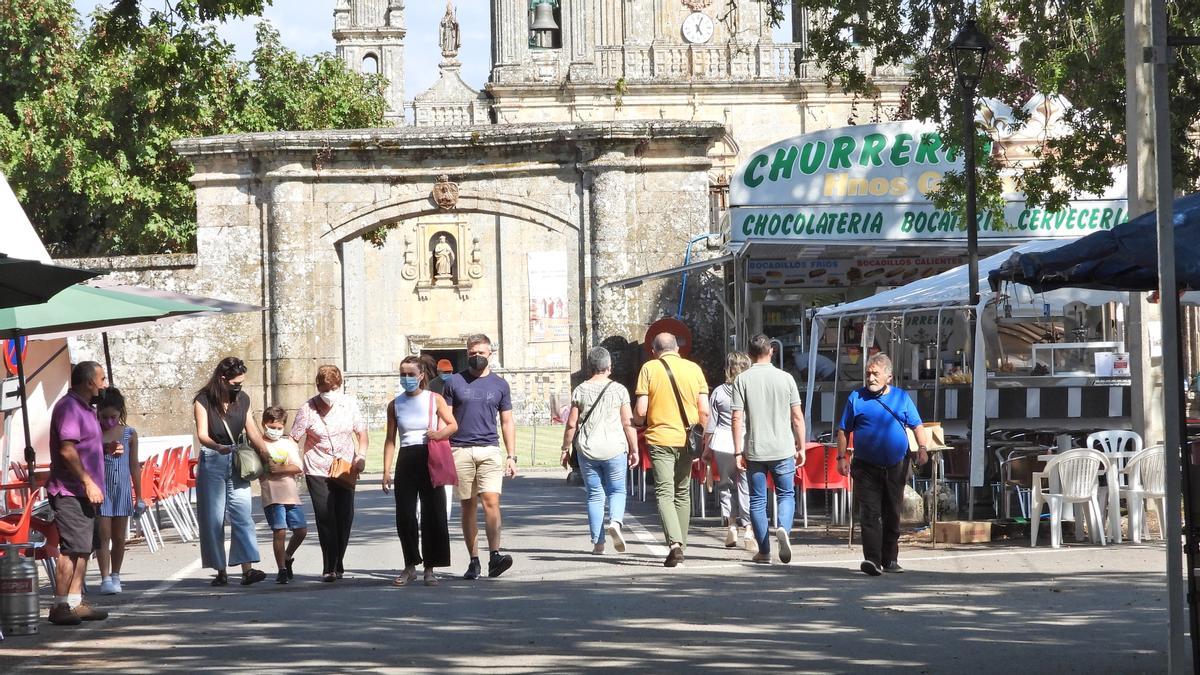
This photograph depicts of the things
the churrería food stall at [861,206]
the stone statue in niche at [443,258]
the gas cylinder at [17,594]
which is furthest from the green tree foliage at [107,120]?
the gas cylinder at [17,594]

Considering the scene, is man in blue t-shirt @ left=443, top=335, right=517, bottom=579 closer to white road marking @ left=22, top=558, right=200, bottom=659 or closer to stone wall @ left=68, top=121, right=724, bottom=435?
white road marking @ left=22, top=558, right=200, bottom=659

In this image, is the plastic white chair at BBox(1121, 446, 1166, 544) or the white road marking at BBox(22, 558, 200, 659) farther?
the plastic white chair at BBox(1121, 446, 1166, 544)

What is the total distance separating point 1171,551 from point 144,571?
9.05 m

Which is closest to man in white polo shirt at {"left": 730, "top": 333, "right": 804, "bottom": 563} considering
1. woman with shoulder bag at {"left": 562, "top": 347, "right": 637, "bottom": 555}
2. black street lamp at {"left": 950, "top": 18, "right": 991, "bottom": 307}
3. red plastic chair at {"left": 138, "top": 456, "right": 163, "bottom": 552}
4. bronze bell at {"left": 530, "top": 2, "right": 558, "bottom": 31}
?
woman with shoulder bag at {"left": 562, "top": 347, "right": 637, "bottom": 555}

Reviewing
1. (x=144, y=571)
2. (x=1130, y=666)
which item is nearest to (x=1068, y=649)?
(x=1130, y=666)

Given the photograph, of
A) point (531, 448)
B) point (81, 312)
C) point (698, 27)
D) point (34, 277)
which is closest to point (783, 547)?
point (81, 312)

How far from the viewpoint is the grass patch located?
28.2 meters

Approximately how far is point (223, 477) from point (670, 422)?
10.9ft

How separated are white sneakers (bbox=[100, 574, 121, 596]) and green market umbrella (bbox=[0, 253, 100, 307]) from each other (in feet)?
10.3

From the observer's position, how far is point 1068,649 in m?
8.30

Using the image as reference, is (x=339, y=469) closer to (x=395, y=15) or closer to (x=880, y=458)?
(x=880, y=458)

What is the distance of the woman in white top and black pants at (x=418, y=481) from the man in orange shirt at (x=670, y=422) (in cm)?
169

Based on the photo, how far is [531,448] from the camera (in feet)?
109

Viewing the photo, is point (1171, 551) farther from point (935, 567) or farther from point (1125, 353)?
point (1125, 353)
